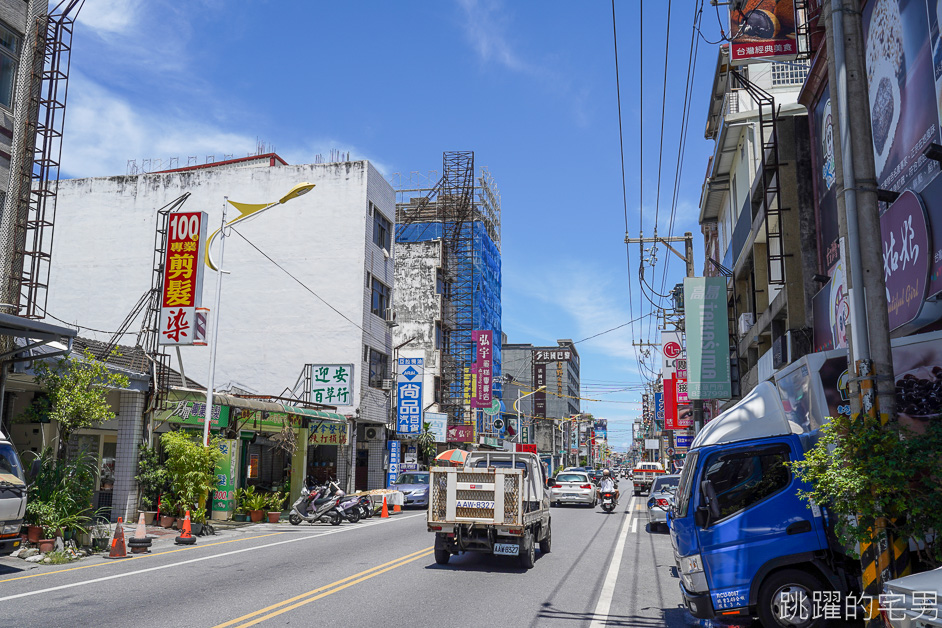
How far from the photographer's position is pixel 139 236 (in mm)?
38781

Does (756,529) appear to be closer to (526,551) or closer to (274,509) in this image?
(526,551)

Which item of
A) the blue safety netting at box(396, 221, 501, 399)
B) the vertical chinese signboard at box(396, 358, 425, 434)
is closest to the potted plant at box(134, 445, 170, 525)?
the vertical chinese signboard at box(396, 358, 425, 434)

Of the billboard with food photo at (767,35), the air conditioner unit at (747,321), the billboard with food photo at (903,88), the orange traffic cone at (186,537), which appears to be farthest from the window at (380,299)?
the billboard with food photo at (903,88)

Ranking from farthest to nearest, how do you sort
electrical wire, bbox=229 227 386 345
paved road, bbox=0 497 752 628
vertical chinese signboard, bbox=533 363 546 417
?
1. vertical chinese signboard, bbox=533 363 546 417
2. electrical wire, bbox=229 227 386 345
3. paved road, bbox=0 497 752 628

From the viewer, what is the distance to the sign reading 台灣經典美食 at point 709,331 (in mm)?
28812

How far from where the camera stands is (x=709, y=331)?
94.8 ft

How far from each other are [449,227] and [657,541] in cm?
4331

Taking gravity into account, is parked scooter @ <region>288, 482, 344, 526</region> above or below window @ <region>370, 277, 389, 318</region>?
below

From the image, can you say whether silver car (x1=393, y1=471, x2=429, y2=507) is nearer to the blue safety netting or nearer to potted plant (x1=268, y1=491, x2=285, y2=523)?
potted plant (x1=268, y1=491, x2=285, y2=523)

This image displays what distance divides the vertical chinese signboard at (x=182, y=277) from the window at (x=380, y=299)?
14.7m

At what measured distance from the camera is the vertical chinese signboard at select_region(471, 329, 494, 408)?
5406 cm

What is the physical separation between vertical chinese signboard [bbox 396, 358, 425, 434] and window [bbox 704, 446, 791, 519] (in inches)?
1218

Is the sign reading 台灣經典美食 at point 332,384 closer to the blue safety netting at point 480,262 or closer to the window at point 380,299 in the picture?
the window at point 380,299

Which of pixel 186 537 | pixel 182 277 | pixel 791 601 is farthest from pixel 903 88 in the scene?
pixel 182 277
